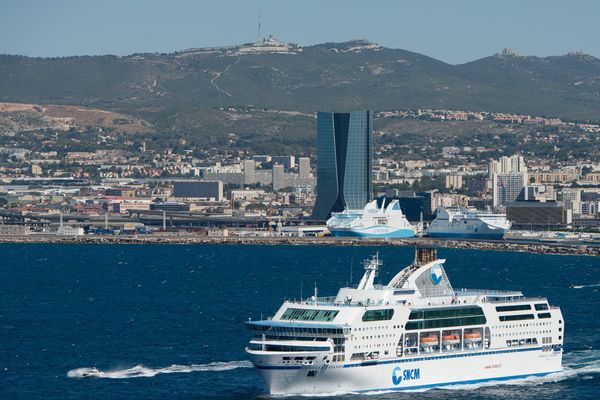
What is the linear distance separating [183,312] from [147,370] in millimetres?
17949

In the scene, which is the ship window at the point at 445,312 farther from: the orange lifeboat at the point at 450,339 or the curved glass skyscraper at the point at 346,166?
the curved glass skyscraper at the point at 346,166

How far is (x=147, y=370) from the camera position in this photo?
174 feet

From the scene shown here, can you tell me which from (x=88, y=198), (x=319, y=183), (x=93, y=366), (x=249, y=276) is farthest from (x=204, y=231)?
(x=93, y=366)

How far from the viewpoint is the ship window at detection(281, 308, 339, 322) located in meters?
48.3

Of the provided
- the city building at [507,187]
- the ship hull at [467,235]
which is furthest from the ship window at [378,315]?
the city building at [507,187]

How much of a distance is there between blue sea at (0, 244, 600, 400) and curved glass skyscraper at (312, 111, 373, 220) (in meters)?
41.2

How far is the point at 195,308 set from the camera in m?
73.0

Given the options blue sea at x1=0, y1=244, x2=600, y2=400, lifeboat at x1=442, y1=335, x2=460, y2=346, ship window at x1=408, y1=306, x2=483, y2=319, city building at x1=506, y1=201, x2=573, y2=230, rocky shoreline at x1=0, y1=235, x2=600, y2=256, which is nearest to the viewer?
ship window at x1=408, y1=306, x2=483, y2=319

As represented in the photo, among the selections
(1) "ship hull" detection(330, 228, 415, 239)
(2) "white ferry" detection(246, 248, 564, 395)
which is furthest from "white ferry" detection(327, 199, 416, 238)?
(2) "white ferry" detection(246, 248, 564, 395)

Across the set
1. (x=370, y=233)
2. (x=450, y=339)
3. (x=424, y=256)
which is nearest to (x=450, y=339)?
(x=450, y=339)

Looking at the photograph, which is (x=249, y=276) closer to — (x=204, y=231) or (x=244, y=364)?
(x=244, y=364)

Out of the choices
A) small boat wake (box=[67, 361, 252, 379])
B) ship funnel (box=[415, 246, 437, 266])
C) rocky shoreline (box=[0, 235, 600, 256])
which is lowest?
rocky shoreline (box=[0, 235, 600, 256])

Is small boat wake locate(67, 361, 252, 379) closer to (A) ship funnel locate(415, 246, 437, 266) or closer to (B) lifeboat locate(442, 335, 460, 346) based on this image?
(A) ship funnel locate(415, 246, 437, 266)

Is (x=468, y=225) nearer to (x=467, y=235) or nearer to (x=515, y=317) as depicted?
(x=467, y=235)
